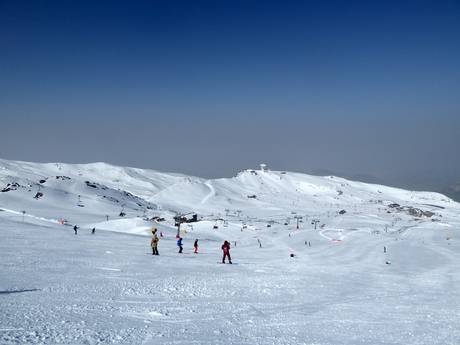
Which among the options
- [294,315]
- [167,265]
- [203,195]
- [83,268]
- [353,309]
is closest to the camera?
[294,315]

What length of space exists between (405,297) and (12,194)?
101191mm

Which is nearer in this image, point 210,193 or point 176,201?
point 176,201

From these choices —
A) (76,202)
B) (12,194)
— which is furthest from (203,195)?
(12,194)

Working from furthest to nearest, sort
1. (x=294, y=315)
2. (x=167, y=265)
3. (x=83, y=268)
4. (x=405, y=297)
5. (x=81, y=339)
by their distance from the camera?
1. (x=167, y=265)
2. (x=83, y=268)
3. (x=405, y=297)
4. (x=294, y=315)
5. (x=81, y=339)

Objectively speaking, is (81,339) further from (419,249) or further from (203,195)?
(203,195)

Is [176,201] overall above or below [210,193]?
below

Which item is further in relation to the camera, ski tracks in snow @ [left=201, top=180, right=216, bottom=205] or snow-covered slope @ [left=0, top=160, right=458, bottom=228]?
ski tracks in snow @ [left=201, top=180, right=216, bottom=205]

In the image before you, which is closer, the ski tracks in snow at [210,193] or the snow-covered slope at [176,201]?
the snow-covered slope at [176,201]

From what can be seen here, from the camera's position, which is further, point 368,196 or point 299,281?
point 368,196

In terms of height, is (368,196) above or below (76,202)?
above

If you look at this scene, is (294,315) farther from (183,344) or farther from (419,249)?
(419,249)

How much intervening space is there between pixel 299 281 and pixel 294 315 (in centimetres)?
643

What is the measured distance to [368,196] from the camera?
192m

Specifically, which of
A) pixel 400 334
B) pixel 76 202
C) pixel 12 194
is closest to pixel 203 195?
pixel 76 202
